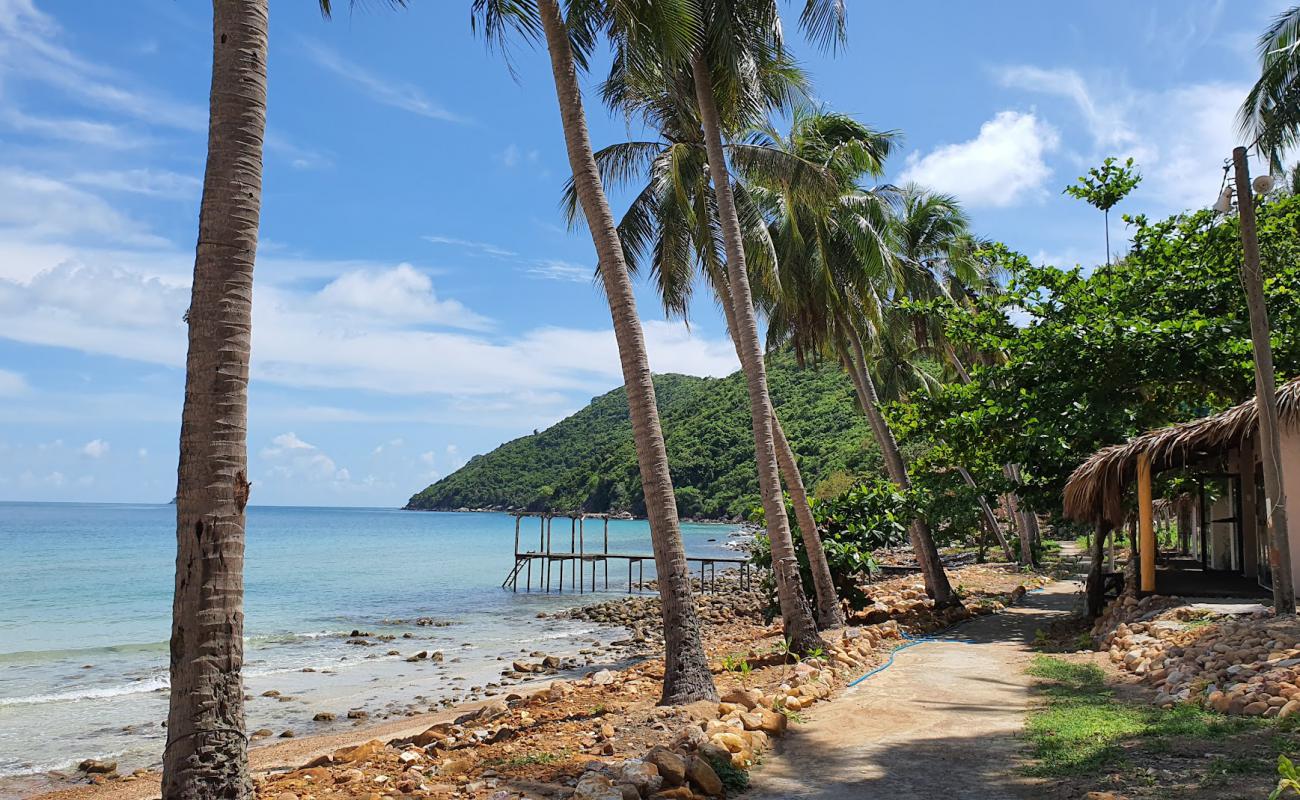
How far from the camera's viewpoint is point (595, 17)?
10.3 meters

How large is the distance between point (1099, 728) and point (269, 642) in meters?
21.1

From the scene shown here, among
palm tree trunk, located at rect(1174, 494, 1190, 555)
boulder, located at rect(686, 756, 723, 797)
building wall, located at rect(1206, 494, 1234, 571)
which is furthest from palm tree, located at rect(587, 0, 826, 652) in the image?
palm tree trunk, located at rect(1174, 494, 1190, 555)

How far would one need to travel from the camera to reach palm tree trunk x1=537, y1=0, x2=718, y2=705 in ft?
27.2

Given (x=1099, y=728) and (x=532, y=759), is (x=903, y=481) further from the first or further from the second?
(x=532, y=759)

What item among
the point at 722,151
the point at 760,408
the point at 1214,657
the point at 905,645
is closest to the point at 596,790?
the point at 1214,657

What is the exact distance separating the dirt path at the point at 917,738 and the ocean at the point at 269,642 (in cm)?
823

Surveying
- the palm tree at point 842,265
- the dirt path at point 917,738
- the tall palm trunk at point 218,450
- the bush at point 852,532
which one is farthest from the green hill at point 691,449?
the tall palm trunk at point 218,450

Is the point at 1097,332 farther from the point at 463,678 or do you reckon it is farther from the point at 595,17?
the point at 463,678

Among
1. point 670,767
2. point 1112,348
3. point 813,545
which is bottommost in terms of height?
point 670,767

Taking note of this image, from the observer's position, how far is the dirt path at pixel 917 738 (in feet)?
19.2

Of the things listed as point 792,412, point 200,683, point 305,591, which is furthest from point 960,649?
point 792,412

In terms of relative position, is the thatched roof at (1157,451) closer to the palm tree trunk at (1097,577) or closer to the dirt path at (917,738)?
the palm tree trunk at (1097,577)

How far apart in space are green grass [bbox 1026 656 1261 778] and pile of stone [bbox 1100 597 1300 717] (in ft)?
0.84

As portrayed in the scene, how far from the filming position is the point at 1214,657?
27.4 feet
